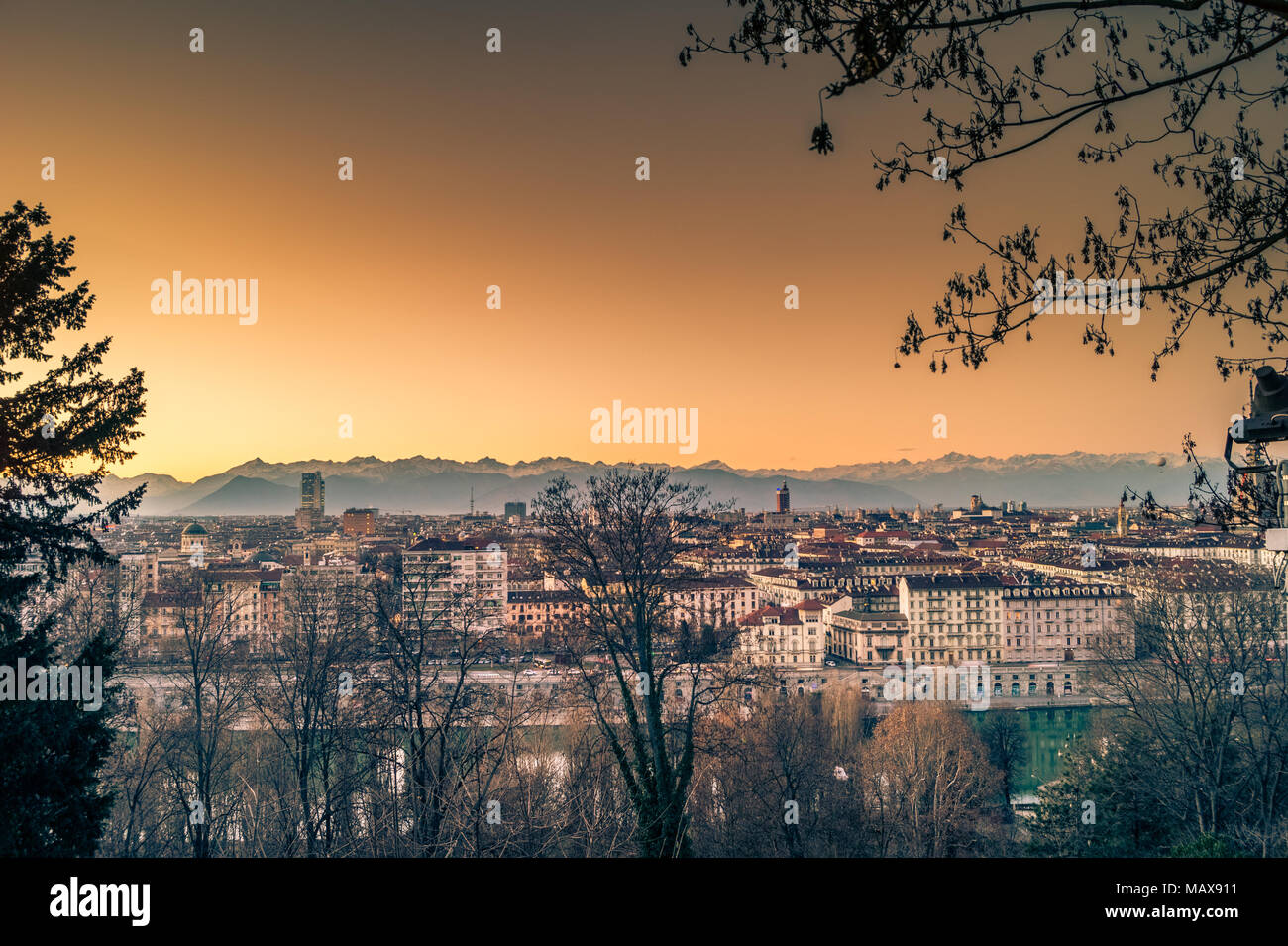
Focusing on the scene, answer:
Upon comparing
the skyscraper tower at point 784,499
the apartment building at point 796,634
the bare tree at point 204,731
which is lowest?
the apartment building at point 796,634

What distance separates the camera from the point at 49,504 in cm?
557

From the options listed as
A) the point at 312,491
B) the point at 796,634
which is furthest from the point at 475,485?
the point at 796,634

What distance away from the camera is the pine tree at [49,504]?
16.0 feet

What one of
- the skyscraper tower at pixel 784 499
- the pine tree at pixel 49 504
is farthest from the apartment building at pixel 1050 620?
the skyscraper tower at pixel 784 499

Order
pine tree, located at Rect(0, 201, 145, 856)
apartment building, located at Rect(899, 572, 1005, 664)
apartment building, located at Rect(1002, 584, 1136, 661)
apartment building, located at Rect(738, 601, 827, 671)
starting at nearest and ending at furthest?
pine tree, located at Rect(0, 201, 145, 856), apartment building, located at Rect(1002, 584, 1136, 661), apartment building, located at Rect(738, 601, 827, 671), apartment building, located at Rect(899, 572, 1005, 664)

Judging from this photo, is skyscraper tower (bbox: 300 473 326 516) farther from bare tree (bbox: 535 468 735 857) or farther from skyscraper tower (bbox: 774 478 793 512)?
bare tree (bbox: 535 468 735 857)

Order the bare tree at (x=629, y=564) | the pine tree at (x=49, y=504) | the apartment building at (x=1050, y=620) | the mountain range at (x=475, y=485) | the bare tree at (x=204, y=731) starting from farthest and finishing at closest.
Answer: the mountain range at (x=475, y=485), the apartment building at (x=1050, y=620), the bare tree at (x=204, y=731), the bare tree at (x=629, y=564), the pine tree at (x=49, y=504)

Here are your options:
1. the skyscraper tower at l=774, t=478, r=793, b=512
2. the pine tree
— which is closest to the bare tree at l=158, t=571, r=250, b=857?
the pine tree

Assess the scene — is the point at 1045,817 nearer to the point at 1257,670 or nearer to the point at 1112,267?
the point at 1257,670

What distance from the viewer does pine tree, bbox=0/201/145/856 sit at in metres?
4.89

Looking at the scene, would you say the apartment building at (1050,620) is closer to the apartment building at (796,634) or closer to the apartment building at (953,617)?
the apartment building at (953,617)

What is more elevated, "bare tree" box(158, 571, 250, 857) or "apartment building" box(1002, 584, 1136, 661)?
"bare tree" box(158, 571, 250, 857)
